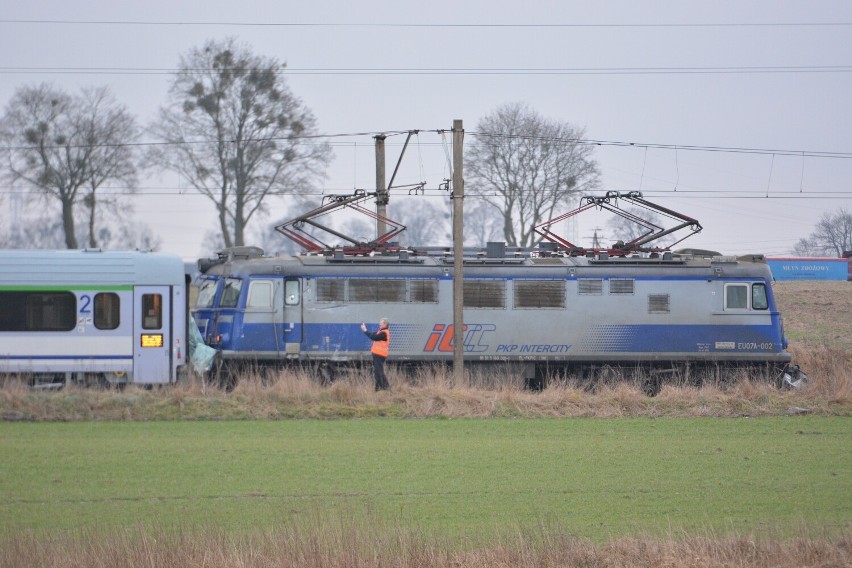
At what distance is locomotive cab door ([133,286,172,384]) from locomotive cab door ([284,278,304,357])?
125 inches

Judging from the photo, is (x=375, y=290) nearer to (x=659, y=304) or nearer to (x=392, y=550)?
(x=659, y=304)

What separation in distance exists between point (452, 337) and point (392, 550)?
17.1 metres

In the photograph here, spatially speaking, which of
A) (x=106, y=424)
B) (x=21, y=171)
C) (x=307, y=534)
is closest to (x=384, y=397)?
(x=106, y=424)

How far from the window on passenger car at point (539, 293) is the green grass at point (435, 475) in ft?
25.6

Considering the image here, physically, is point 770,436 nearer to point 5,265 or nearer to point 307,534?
point 307,534

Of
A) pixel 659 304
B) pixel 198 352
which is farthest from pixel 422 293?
pixel 659 304

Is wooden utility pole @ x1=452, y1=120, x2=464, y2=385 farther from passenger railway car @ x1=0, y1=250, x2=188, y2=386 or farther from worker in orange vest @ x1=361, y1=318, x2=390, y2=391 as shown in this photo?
passenger railway car @ x1=0, y1=250, x2=188, y2=386

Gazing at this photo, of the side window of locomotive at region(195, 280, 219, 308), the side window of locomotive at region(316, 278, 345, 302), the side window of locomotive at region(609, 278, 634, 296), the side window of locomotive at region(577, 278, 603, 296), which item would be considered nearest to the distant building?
the side window of locomotive at region(609, 278, 634, 296)

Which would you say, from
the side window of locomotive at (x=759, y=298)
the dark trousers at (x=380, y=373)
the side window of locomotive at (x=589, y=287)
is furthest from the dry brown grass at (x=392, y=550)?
the side window of locomotive at (x=759, y=298)

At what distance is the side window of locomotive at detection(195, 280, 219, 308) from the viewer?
27.6 meters

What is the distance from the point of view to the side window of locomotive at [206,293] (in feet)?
90.6

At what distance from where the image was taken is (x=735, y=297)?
2812cm


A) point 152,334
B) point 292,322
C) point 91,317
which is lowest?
point 152,334

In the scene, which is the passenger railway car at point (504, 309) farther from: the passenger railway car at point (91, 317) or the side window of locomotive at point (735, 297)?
the passenger railway car at point (91, 317)
